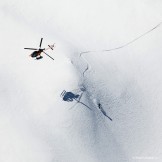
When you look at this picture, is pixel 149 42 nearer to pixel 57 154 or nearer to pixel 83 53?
pixel 83 53

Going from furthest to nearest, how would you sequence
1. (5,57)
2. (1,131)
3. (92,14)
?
1. (92,14)
2. (5,57)
3. (1,131)

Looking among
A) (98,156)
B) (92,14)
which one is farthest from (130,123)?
(92,14)

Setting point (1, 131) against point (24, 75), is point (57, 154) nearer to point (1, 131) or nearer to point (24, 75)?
point (1, 131)

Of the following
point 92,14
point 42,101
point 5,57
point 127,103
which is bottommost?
point 127,103

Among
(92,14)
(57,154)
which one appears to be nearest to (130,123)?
(57,154)

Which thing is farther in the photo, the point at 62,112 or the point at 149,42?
the point at 149,42

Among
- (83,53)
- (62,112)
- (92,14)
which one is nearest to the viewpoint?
(62,112)

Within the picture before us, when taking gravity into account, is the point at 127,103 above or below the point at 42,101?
below
